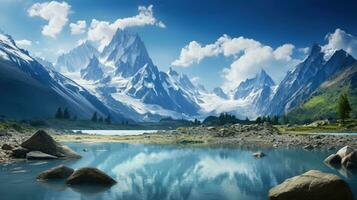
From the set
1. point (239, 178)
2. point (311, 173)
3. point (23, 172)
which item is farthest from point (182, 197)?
point (23, 172)

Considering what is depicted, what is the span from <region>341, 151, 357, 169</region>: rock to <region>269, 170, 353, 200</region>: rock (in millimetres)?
27731

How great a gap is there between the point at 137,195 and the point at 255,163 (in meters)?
33.7

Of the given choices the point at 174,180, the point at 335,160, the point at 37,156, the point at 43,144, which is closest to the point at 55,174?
the point at 174,180

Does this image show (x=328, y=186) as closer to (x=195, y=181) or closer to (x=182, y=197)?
(x=182, y=197)

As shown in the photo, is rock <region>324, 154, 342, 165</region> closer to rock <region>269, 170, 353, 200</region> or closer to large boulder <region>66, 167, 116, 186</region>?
rock <region>269, 170, 353, 200</region>

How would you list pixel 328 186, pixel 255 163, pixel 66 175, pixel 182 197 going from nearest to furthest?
1. pixel 328 186
2. pixel 182 197
3. pixel 66 175
4. pixel 255 163

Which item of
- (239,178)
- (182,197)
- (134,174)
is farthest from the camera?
(134,174)

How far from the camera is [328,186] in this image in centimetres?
3166

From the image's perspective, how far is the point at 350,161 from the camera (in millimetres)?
58812

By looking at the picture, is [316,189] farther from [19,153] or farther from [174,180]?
[19,153]

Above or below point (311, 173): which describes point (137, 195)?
below

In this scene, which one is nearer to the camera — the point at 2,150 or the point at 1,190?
the point at 1,190

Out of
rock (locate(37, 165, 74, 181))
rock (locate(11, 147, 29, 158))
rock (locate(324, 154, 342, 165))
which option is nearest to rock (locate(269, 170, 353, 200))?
rock (locate(37, 165, 74, 181))

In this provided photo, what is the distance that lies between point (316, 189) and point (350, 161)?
1203 inches
